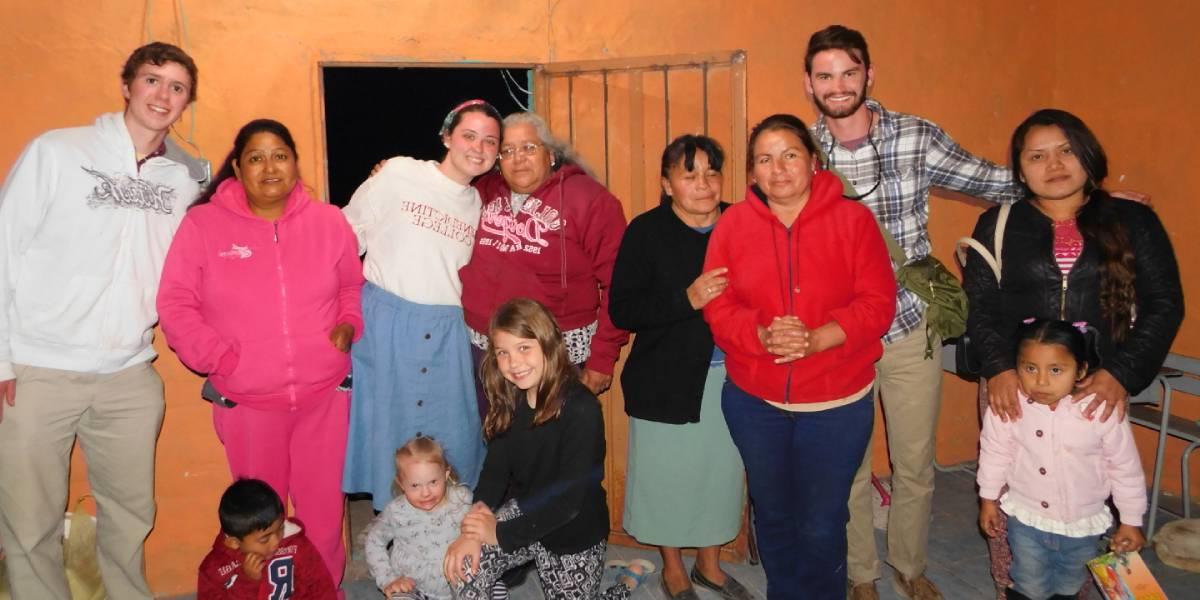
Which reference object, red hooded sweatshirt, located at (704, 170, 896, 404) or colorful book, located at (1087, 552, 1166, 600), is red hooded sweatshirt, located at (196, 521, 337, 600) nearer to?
red hooded sweatshirt, located at (704, 170, 896, 404)

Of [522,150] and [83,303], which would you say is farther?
[522,150]

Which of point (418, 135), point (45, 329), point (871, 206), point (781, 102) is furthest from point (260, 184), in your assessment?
point (418, 135)

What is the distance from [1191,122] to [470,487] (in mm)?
3524

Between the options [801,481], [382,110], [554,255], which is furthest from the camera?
Result: [382,110]

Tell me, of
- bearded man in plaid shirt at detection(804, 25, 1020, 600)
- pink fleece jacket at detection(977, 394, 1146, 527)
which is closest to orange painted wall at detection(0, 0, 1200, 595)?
bearded man in plaid shirt at detection(804, 25, 1020, 600)

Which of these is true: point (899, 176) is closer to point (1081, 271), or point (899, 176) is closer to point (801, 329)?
point (1081, 271)

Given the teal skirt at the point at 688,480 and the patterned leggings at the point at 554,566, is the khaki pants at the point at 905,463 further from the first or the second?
the patterned leggings at the point at 554,566

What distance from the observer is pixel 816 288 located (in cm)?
261

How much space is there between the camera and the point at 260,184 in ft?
9.54

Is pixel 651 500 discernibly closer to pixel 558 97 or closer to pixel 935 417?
pixel 935 417

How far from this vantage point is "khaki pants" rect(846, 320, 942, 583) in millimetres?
3127

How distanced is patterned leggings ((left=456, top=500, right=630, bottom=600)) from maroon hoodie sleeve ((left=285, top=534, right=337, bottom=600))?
1.92 ft

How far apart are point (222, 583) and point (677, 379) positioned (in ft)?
5.22

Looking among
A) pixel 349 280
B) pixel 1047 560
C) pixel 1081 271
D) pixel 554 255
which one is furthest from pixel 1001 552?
pixel 349 280
